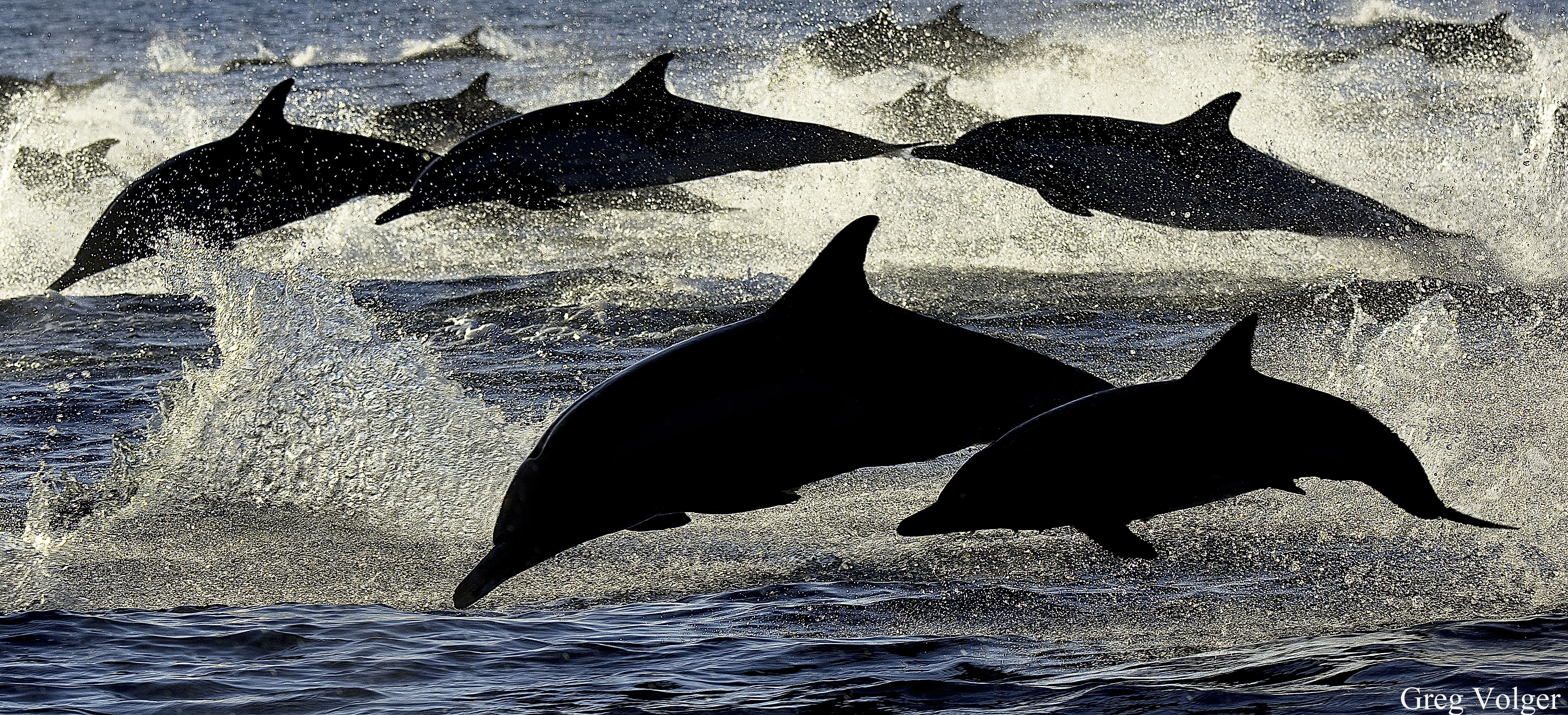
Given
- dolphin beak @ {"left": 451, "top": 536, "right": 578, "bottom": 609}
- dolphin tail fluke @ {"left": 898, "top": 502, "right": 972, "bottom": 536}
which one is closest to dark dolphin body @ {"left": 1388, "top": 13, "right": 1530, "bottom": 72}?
dolphin tail fluke @ {"left": 898, "top": 502, "right": 972, "bottom": 536}

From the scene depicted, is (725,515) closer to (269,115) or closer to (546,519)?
(546,519)

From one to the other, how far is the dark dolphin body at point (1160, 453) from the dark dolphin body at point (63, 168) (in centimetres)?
1751

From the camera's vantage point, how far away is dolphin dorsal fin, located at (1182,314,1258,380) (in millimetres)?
5965

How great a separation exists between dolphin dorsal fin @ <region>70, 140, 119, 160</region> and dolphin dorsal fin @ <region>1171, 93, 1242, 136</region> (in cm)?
1422

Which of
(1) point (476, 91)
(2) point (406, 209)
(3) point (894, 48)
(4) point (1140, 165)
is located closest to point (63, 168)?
(1) point (476, 91)

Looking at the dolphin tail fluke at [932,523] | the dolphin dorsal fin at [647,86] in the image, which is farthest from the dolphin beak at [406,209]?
the dolphin tail fluke at [932,523]

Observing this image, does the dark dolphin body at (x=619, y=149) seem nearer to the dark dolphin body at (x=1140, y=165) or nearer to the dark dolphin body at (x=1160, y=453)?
the dark dolphin body at (x=1140, y=165)

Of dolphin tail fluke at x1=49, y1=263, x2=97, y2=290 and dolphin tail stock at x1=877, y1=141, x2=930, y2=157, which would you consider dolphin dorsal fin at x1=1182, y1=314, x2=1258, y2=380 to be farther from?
dolphin tail fluke at x1=49, y1=263, x2=97, y2=290

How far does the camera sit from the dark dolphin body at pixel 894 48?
87.8 feet

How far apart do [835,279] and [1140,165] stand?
6.91 meters

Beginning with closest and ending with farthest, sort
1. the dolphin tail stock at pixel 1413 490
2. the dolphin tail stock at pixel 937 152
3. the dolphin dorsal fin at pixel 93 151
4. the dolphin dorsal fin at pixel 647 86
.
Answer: the dolphin tail stock at pixel 1413 490, the dolphin tail stock at pixel 937 152, the dolphin dorsal fin at pixel 647 86, the dolphin dorsal fin at pixel 93 151

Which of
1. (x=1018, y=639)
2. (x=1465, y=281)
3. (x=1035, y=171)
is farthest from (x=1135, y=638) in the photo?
(x=1465, y=281)

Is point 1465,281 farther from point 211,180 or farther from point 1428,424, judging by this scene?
point 211,180

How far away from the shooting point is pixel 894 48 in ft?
106
